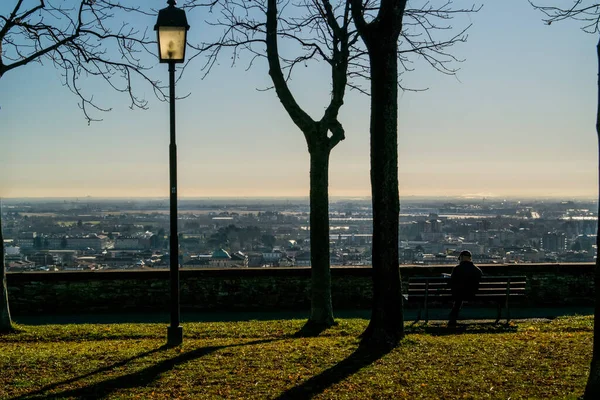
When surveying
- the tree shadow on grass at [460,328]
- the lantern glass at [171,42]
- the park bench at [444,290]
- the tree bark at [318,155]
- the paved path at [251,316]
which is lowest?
the paved path at [251,316]

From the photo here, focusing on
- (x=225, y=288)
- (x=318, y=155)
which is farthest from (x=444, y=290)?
(x=225, y=288)

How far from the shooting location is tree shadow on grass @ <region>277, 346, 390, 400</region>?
7672 millimetres

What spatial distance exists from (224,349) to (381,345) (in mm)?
2021

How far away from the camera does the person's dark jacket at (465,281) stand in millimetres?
13312

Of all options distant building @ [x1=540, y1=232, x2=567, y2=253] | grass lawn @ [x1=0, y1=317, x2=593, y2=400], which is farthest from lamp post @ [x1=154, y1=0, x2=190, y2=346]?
distant building @ [x1=540, y1=232, x2=567, y2=253]

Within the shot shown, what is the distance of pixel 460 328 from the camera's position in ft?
41.7

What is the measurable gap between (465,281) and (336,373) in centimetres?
547

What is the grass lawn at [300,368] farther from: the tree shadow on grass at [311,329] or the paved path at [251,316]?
the paved path at [251,316]

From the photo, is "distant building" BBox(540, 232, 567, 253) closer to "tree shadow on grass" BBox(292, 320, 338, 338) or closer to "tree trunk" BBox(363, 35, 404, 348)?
"tree shadow on grass" BBox(292, 320, 338, 338)

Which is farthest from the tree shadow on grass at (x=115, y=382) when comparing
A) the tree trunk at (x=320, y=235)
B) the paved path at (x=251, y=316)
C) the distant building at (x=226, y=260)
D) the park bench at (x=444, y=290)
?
the distant building at (x=226, y=260)

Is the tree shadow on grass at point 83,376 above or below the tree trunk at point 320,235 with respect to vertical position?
below

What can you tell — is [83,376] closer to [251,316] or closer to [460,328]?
[460,328]

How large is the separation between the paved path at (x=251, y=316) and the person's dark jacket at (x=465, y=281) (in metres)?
1.21

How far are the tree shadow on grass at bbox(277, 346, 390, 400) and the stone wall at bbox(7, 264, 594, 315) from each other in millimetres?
6452
